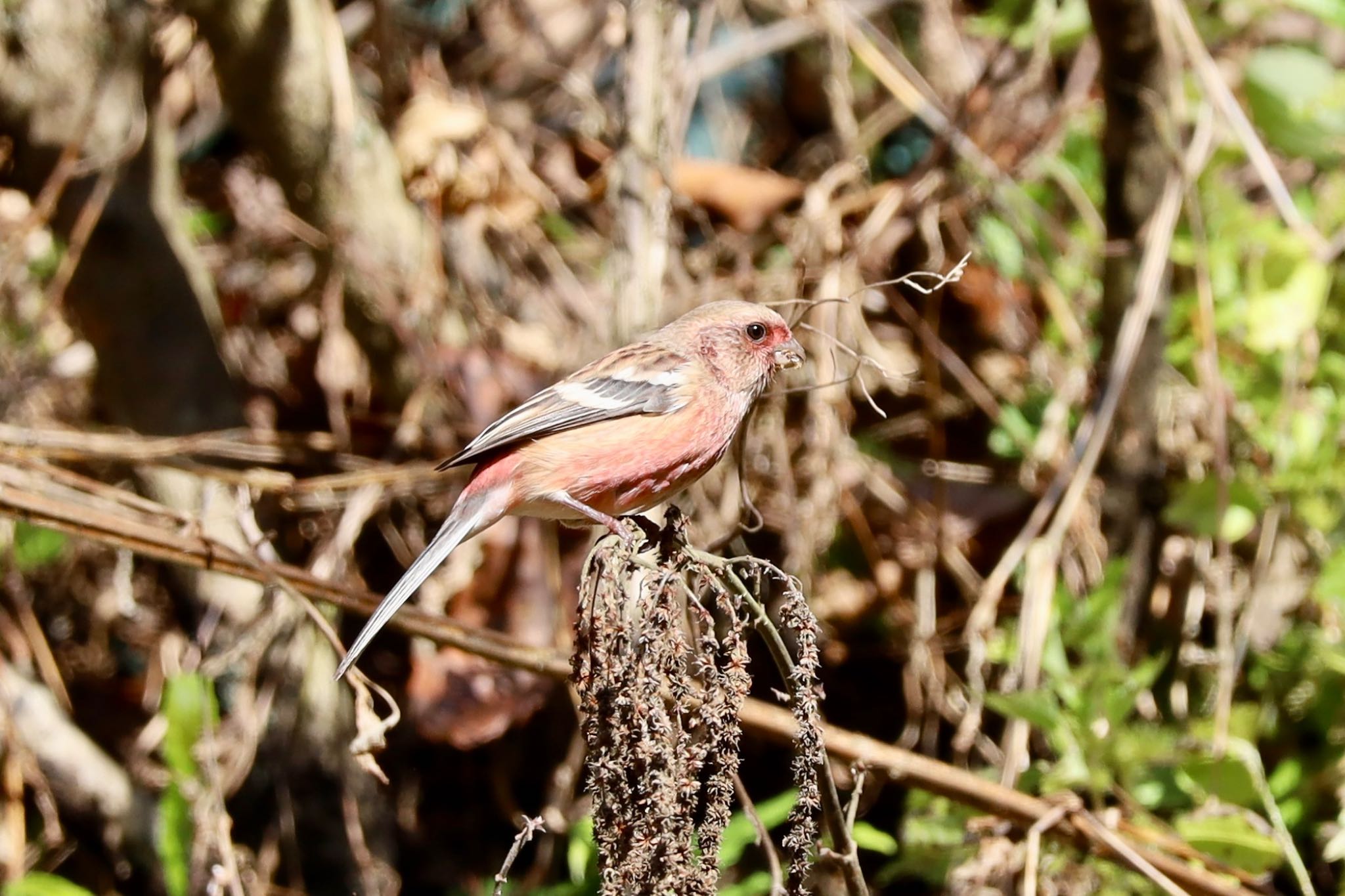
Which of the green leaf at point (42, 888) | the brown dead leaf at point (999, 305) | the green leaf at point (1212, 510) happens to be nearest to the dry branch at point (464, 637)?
the green leaf at point (1212, 510)

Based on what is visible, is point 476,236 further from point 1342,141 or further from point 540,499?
point 1342,141

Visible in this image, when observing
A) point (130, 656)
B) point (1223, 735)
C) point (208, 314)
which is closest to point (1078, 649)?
point (1223, 735)

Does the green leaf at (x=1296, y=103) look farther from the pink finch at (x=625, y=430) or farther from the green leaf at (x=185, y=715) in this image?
the green leaf at (x=185, y=715)

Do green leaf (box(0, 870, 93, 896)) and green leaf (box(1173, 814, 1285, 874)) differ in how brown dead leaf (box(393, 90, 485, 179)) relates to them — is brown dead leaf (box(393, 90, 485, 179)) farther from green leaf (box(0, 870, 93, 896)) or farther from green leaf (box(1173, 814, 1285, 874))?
green leaf (box(1173, 814, 1285, 874))

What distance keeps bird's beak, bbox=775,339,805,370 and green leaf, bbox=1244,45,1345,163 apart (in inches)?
88.8

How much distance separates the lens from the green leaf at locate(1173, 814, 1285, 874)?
3.68 m

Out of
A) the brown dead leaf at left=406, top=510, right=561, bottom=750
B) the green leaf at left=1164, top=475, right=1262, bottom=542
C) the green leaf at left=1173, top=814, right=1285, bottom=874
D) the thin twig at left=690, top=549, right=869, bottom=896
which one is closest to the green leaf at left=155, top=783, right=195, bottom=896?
the brown dead leaf at left=406, top=510, right=561, bottom=750

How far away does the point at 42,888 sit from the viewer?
4.04 metres

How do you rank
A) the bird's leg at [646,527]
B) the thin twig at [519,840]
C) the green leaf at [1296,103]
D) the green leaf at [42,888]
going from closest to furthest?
the thin twig at [519,840]
the bird's leg at [646,527]
the green leaf at [42,888]
the green leaf at [1296,103]

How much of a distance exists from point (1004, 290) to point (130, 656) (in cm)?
359

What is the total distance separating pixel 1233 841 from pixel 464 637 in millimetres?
2060

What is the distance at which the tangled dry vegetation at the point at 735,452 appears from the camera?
4.06 metres

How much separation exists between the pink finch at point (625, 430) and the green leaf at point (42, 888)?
61.0 inches

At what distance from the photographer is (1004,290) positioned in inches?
206
